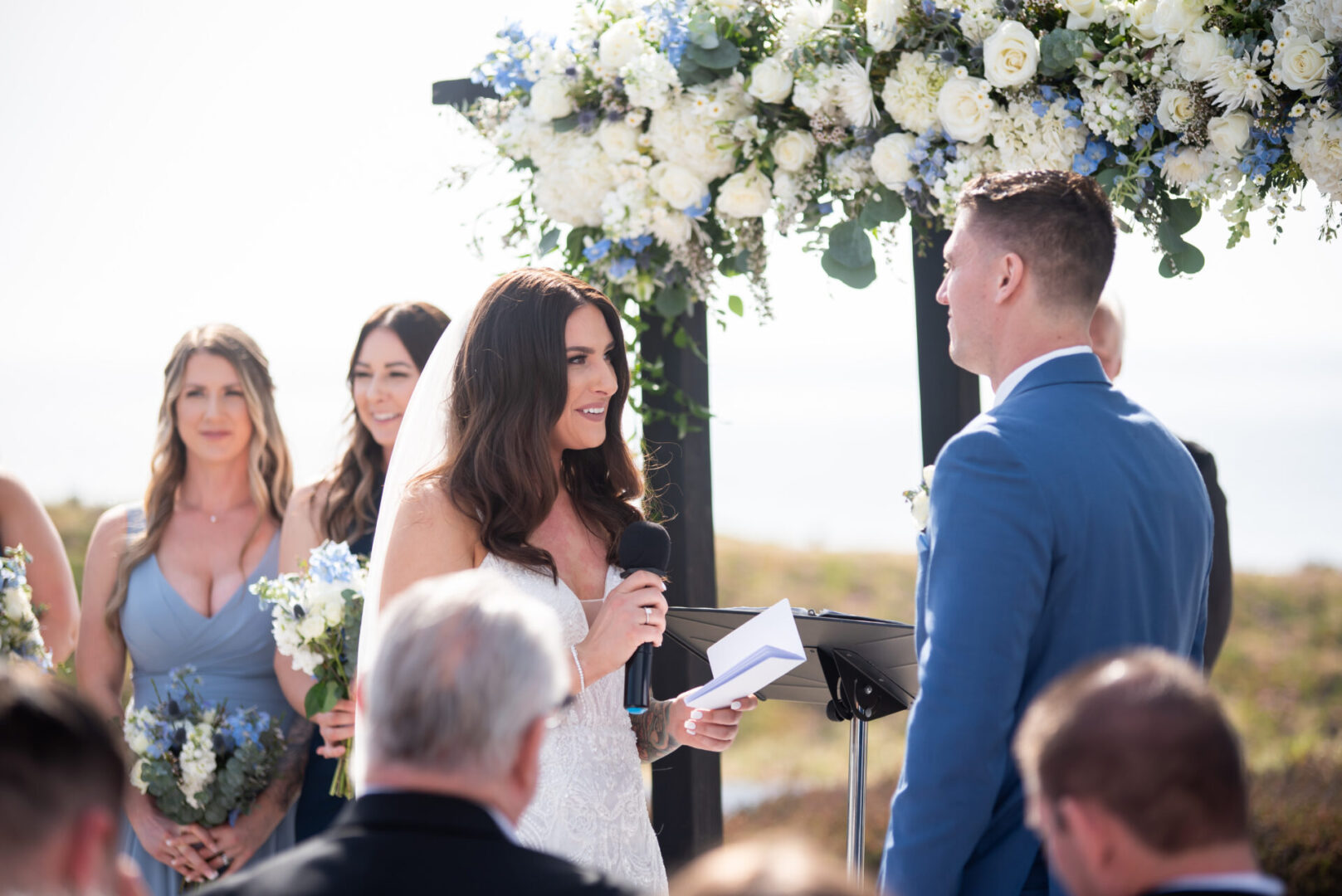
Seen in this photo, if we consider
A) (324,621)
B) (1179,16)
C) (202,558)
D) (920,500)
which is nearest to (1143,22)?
(1179,16)

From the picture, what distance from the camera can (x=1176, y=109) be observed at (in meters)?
3.53

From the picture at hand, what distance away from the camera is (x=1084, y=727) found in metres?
1.64

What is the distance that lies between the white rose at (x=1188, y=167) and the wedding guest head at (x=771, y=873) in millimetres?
2878

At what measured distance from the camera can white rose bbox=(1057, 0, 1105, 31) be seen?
362 cm

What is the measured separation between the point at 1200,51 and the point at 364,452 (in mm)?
3365

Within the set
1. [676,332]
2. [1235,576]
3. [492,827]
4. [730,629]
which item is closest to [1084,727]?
[492,827]

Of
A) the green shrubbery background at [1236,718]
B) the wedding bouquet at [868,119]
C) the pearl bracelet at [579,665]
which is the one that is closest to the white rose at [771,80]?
the wedding bouquet at [868,119]

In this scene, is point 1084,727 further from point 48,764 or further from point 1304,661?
point 1304,661

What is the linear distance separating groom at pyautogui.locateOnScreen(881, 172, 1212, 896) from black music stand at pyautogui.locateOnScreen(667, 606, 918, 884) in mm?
309

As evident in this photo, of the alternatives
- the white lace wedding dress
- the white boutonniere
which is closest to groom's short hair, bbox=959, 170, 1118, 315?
the white boutonniere

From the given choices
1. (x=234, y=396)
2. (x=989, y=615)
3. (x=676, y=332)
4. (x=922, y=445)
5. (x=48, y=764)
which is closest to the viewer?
(x=48, y=764)

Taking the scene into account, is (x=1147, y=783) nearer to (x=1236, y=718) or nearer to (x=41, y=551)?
(x=41, y=551)

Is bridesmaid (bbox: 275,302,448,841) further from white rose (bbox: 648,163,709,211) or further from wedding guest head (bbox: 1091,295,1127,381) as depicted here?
wedding guest head (bbox: 1091,295,1127,381)

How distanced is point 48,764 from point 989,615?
1.73 metres
